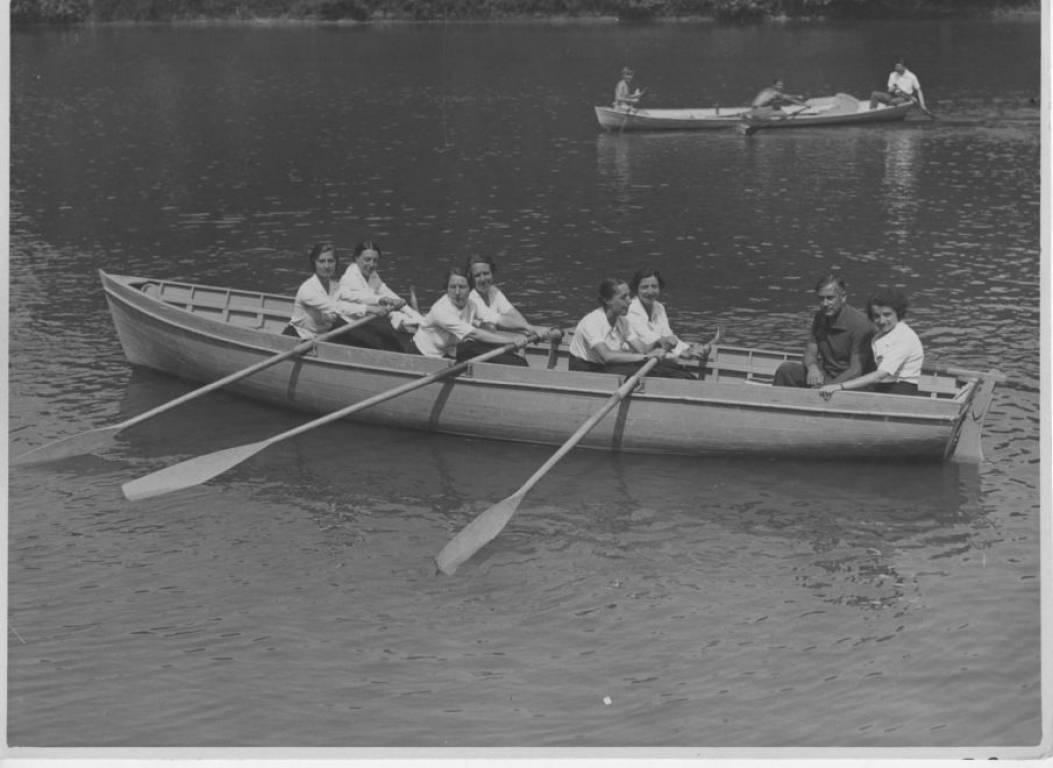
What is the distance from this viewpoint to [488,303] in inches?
741

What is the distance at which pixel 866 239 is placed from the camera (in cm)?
2894

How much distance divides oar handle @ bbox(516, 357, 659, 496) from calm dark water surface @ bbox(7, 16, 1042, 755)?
0.54 m

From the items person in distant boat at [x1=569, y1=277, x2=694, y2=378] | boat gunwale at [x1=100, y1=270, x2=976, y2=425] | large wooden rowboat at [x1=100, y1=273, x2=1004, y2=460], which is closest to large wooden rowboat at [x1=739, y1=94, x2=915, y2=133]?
large wooden rowboat at [x1=100, y1=273, x2=1004, y2=460]

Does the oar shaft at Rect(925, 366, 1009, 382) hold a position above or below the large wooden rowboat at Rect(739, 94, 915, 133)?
below

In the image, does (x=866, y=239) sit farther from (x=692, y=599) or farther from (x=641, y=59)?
(x=641, y=59)

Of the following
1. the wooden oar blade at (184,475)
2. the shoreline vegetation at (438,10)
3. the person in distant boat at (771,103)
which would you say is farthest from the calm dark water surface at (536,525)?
the shoreline vegetation at (438,10)

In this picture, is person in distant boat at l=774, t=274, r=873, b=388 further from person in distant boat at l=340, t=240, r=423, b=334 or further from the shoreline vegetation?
the shoreline vegetation

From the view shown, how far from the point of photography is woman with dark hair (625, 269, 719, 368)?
17.7m

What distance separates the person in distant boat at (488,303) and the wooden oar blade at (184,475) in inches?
128

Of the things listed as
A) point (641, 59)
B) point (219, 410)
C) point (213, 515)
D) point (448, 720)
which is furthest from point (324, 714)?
point (641, 59)

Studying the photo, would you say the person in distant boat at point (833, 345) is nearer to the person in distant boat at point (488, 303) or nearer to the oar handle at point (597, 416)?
the oar handle at point (597, 416)

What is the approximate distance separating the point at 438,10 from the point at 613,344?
220 feet

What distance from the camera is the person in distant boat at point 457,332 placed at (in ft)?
59.5

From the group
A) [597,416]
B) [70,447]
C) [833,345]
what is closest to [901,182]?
[833,345]
